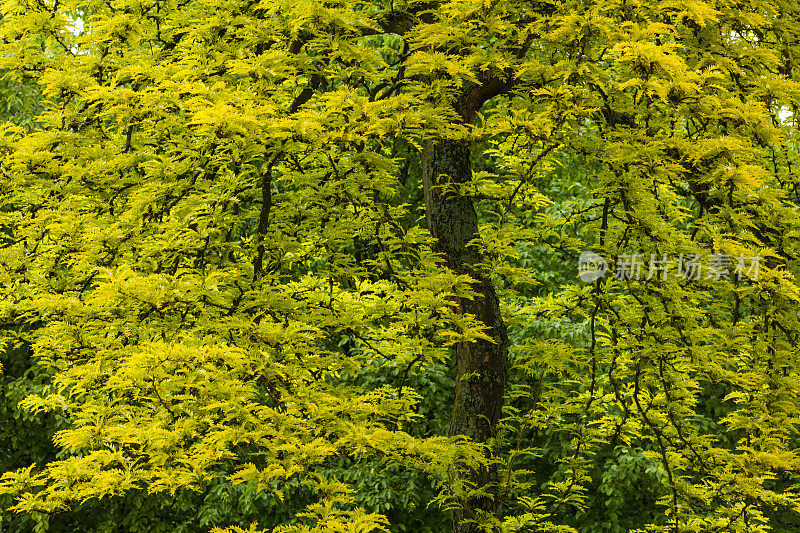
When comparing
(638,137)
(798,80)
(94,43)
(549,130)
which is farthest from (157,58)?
(798,80)

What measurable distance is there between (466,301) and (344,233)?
1.37m

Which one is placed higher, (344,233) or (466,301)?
(344,233)

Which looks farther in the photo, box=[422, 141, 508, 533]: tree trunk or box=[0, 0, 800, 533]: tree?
box=[422, 141, 508, 533]: tree trunk

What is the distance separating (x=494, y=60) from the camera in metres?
5.20

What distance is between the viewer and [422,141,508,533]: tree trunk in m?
6.32

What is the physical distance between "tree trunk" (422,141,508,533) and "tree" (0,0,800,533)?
2 centimetres

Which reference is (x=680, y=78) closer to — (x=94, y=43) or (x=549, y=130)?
(x=549, y=130)

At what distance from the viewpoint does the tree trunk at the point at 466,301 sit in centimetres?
632

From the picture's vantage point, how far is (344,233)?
5363 mm

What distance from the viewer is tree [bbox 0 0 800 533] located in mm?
4348

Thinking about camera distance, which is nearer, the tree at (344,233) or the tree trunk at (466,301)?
the tree at (344,233)

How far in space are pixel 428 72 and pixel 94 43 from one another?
2255 mm

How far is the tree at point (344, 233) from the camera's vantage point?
4.35 m

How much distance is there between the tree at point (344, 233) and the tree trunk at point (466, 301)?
19 mm
